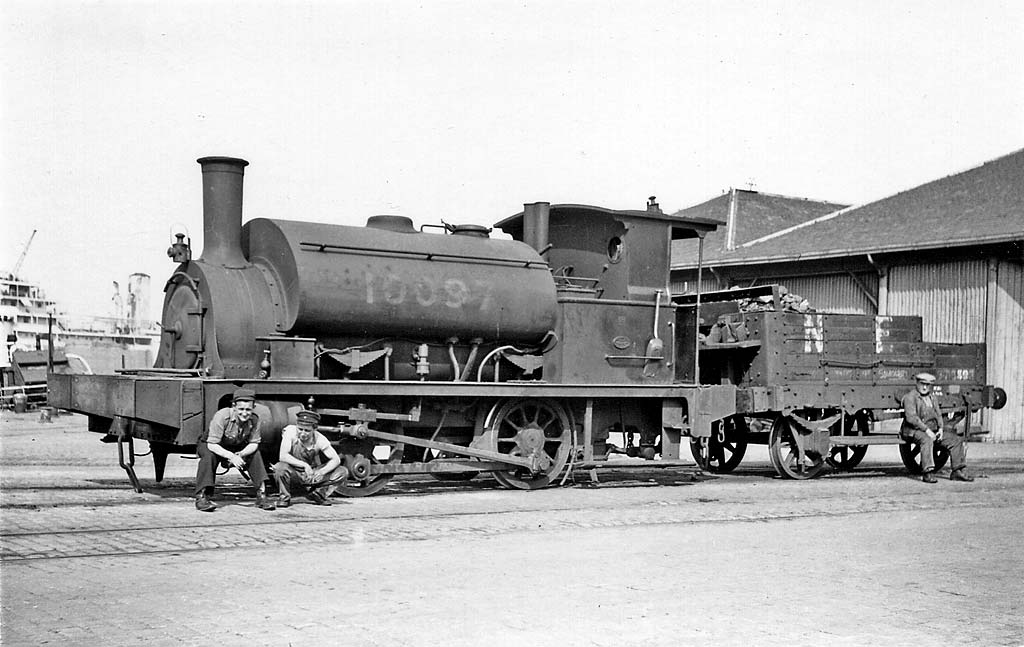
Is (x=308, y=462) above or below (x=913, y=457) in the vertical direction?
above

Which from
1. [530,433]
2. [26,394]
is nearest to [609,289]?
[530,433]

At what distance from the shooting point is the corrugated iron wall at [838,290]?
2417 centimetres

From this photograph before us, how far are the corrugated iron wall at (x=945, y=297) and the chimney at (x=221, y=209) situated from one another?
52.2ft

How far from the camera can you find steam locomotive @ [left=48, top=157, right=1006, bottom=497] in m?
10.9

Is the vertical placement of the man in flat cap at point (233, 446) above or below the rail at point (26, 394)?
above

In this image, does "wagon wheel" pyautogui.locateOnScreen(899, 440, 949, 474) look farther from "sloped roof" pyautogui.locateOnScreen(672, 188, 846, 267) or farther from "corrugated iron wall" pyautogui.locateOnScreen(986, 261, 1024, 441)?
"sloped roof" pyautogui.locateOnScreen(672, 188, 846, 267)

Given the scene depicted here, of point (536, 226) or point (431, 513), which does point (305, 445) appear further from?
point (536, 226)

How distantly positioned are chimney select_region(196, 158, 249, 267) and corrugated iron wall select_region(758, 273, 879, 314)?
16060mm

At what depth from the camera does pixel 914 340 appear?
15508mm

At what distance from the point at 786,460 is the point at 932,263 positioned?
9535 millimetres

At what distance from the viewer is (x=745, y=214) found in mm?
30812

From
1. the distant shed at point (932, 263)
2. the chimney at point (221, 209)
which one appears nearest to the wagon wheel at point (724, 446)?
the chimney at point (221, 209)

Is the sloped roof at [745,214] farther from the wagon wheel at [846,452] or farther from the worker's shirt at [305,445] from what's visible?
the worker's shirt at [305,445]

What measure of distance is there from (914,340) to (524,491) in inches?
259
